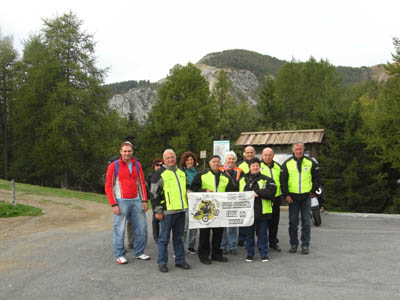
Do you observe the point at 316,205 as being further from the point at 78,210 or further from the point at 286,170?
the point at 78,210

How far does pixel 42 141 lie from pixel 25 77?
8.89 meters

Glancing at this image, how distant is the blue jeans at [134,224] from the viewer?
6.37m

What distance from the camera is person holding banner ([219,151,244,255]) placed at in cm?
689

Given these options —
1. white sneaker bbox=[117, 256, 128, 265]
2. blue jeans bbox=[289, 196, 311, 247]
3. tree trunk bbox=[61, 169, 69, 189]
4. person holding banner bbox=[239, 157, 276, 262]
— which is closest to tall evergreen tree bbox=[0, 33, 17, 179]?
tree trunk bbox=[61, 169, 69, 189]

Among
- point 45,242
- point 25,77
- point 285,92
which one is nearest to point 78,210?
point 45,242

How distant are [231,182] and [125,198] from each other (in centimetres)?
191

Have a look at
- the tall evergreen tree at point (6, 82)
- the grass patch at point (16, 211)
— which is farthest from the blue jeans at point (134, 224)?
the tall evergreen tree at point (6, 82)

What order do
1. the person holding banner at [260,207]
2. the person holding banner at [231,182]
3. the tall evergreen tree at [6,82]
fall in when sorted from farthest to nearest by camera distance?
the tall evergreen tree at [6,82] < the person holding banner at [231,182] < the person holding banner at [260,207]

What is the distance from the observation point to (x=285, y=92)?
153 feet

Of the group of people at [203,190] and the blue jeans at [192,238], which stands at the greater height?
the group of people at [203,190]

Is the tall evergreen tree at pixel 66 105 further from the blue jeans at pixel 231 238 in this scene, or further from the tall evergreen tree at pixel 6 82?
the blue jeans at pixel 231 238

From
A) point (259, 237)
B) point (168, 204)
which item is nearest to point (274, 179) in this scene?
point (259, 237)

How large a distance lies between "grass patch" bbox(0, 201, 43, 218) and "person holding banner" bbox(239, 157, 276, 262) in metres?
7.98

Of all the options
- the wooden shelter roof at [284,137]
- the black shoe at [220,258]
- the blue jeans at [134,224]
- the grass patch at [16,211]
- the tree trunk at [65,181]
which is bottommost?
the tree trunk at [65,181]
